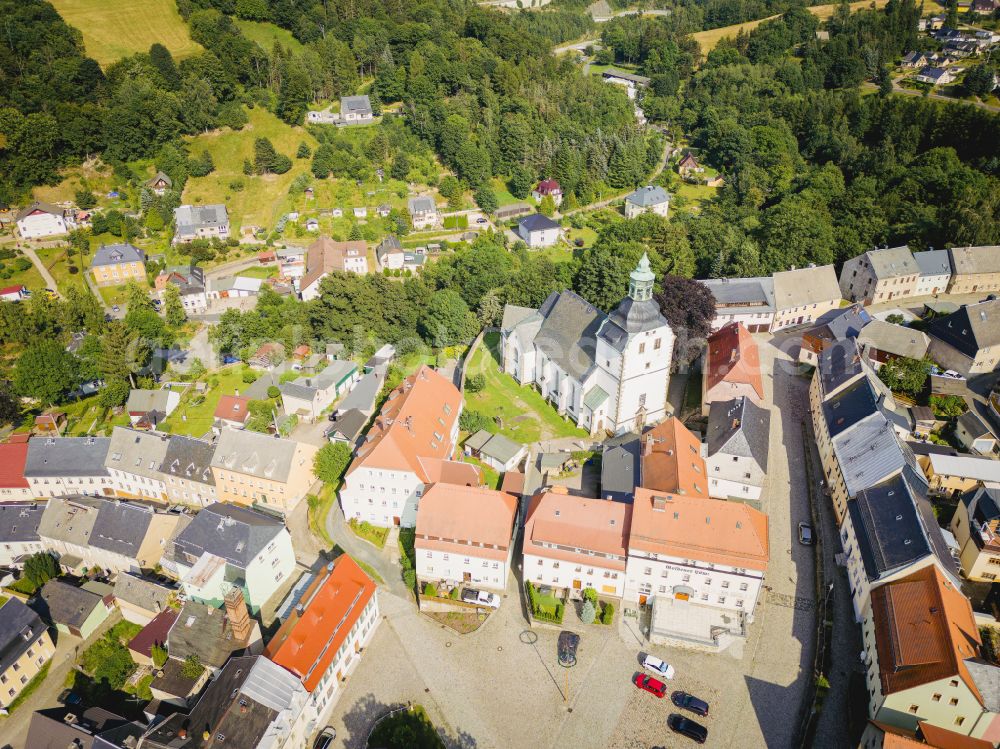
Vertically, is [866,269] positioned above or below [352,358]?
above

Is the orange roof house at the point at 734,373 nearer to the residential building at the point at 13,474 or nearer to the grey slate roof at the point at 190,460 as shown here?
the grey slate roof at the point at 190,460

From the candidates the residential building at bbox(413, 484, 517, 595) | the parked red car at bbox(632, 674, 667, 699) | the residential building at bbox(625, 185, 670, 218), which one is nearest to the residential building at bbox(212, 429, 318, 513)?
the residential building at bbox(413, 484, 517, 595)

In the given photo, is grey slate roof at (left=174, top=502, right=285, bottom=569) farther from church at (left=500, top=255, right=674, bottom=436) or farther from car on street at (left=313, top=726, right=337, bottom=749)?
church at (left=500, top=255, right=674, bottom=436)

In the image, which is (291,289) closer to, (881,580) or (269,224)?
(269,224)


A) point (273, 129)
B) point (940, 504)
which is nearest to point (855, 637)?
point (940, 504)

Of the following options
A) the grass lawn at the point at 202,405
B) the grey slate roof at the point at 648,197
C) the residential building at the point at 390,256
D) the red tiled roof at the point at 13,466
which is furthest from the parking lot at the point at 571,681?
the grey slate roof at the point at 648,197

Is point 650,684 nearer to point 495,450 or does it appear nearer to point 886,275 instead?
point 495,450
